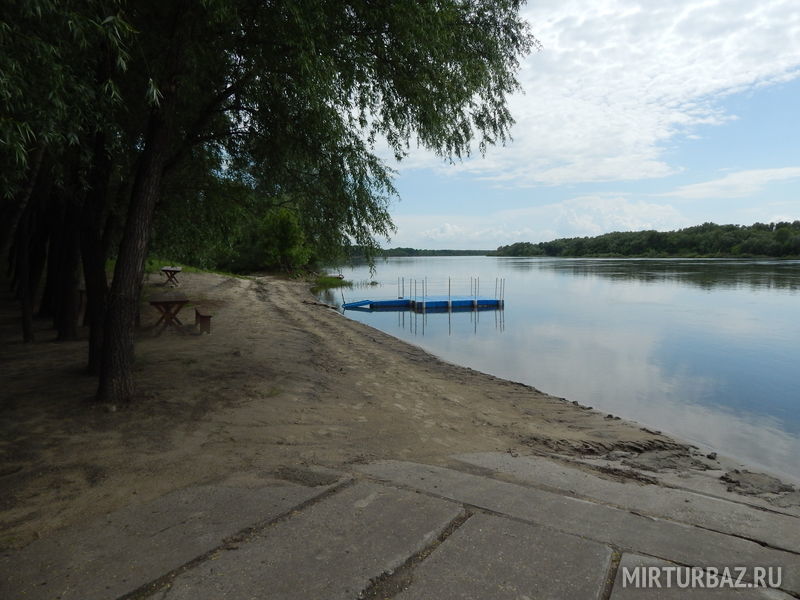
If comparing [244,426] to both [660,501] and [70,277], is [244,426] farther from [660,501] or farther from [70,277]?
[70,277]

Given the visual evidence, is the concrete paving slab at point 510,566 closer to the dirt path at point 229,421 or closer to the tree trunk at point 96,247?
the dirt path at point 229,421

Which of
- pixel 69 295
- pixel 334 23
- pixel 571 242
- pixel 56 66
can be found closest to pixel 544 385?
pixel 334 23

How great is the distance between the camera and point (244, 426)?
5.63 meters

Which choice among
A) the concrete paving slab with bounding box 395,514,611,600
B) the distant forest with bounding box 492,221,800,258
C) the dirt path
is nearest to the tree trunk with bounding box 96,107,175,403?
the dirt path

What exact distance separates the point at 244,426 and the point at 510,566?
364cm

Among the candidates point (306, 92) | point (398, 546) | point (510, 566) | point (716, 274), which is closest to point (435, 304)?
point (306, 92)

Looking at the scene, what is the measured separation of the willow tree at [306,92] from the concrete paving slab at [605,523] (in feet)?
13.6

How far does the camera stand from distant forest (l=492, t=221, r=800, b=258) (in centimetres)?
10312

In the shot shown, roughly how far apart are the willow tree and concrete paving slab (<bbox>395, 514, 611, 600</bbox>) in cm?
428

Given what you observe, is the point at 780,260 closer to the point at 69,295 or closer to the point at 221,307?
the point at 221,307

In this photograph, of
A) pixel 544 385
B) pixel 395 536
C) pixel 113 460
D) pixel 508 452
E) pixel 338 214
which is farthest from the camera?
pixel 544 385

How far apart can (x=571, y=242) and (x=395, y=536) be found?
597ft

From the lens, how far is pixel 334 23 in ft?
20.8

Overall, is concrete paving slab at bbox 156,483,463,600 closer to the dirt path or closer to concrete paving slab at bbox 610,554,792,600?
the dirt path
